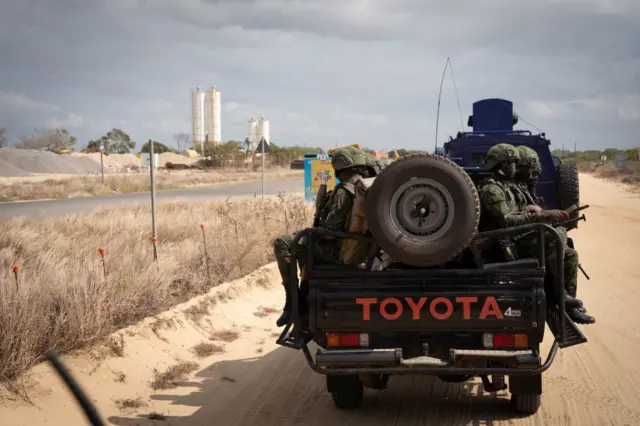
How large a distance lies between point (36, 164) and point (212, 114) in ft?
156

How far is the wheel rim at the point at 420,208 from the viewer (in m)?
5.28

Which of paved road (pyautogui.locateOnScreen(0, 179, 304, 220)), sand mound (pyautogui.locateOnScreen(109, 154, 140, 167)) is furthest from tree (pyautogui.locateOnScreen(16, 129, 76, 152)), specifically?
paved road (pyautogui.locateOnScreen(0, 179, 304, 220))

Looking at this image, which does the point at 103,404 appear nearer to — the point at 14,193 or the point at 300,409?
the point at 300,409

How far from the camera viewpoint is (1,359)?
20.7 ft

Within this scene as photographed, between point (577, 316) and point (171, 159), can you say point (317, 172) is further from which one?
point (171, 159)

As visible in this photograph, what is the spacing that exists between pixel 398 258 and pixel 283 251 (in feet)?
4.20

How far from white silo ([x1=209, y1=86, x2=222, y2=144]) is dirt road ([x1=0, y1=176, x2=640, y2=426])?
98.3 m

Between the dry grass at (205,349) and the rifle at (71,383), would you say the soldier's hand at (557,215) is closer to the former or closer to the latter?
the rifle at (71,383)

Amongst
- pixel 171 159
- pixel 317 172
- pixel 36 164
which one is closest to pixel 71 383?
pixel 317 172

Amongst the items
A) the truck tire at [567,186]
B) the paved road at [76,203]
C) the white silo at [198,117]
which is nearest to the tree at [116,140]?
the white silo at [198,117]

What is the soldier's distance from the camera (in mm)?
5711

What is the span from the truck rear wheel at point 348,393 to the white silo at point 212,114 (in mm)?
100878

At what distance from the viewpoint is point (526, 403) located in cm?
620

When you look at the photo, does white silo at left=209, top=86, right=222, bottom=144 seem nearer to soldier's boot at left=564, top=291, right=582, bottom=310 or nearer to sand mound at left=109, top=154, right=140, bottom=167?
sand mound at left=109, top=154, right=140, bottom=167
